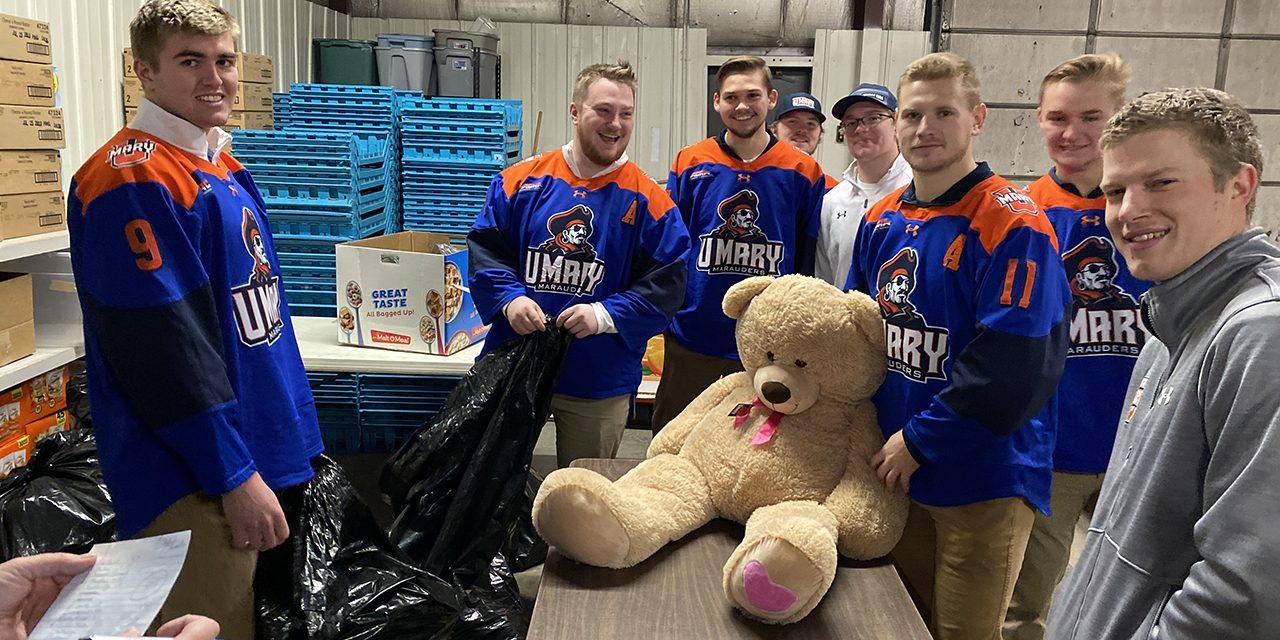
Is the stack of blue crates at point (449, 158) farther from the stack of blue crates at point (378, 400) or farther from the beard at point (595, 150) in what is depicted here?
the beard at point (595, 150)

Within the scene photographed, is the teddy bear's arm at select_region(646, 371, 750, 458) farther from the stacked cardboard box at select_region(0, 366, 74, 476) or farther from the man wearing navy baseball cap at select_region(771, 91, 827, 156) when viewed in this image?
the man wearing navy baseball cap at select_region(771, 91, 827, 156)

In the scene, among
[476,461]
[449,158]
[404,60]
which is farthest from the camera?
[404,60]

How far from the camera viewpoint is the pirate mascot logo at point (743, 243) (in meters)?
3.05

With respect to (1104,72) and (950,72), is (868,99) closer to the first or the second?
(1104,72)

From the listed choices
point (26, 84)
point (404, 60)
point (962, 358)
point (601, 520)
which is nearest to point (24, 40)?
point (26, 84)

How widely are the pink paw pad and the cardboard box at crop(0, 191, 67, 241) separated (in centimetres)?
253

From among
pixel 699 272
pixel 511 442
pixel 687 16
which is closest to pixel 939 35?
pixel 687 16

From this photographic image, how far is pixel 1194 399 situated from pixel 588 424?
81.0 inches

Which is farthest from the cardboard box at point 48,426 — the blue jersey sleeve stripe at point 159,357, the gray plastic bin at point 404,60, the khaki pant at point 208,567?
the gray plastic bin at point 404,60

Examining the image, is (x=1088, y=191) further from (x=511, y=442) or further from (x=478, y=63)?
(x=478, y=63)

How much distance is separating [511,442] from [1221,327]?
76.3 inches

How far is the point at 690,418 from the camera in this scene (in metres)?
2.08

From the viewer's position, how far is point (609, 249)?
9.29 feet

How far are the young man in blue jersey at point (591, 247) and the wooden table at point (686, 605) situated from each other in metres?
1.14
